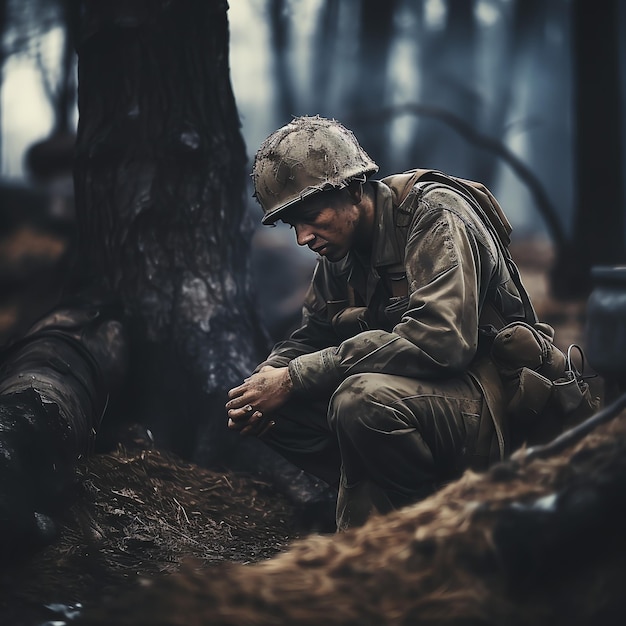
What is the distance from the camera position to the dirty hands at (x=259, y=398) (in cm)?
372

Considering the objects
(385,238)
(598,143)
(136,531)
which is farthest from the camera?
(598,143)

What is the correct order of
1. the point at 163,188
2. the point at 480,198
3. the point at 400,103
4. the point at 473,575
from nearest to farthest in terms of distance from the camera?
1. the point at 473,575
2. the point at 480,198
3. the point at 163,188
4. the point at 400,103

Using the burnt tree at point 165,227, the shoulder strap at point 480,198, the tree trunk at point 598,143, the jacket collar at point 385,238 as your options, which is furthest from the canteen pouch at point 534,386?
the tree trunk at point 598,143

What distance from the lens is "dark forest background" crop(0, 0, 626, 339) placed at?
10.4 m

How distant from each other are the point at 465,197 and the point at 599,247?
700 cm

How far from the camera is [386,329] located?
394cm

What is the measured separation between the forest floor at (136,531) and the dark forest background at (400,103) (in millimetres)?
1780

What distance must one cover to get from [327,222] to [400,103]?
12777 mm

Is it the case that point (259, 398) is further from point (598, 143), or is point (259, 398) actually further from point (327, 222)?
point (598, 143)

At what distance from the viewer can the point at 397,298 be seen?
377cm

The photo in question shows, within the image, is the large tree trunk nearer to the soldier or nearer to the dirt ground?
the dirt ground

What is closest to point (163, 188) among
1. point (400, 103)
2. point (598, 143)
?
point (598, 143)

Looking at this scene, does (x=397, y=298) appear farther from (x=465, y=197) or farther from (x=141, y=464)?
(x=141, y=464)

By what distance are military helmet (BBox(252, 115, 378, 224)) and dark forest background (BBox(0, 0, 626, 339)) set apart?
2234mm
